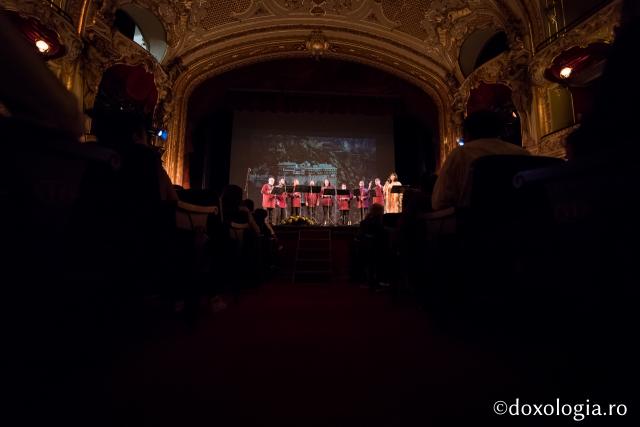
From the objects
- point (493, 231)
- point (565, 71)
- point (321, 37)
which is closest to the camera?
point (493, 231)

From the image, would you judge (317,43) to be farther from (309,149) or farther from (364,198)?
(364,198)

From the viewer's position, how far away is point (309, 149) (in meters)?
9.22

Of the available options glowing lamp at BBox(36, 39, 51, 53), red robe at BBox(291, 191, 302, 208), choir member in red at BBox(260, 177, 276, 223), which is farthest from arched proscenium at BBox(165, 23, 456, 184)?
glowing lamp at BBox(36, 39, 51, 53)

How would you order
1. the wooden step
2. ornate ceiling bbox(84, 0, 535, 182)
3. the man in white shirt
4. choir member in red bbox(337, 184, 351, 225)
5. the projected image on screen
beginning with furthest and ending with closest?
1. the projected image on screen
2. choir member in red bbox(337, 184, 351, 225)
3. ornate ceiling bbox(84, 0, 535, 182)
4. the wooden step
5. the man in white shirt

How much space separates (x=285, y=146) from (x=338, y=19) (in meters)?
3.26

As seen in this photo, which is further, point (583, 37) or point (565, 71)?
point (565, 71)

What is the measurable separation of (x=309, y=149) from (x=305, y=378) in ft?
28.0

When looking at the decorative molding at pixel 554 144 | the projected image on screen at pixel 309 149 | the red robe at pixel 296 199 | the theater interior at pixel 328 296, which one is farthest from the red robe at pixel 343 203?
the theater interior at pixel 328 296

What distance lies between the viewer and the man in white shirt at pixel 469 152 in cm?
172

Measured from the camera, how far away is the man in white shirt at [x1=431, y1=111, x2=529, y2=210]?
172cm

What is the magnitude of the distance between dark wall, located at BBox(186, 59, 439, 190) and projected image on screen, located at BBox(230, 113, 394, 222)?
1.72 ft

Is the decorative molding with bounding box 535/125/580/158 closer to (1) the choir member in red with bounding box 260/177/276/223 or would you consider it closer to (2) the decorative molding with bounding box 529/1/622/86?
(2) the decorative molding with bounding box 529/1/622/86

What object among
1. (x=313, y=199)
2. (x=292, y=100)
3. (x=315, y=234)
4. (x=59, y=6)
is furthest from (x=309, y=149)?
(x=59, y=6)

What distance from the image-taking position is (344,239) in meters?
5.80
